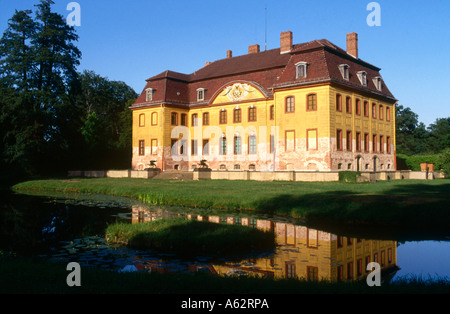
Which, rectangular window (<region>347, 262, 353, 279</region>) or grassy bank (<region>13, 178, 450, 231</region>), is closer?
rectangular window (<region>347, 262, 353, 279</region>)

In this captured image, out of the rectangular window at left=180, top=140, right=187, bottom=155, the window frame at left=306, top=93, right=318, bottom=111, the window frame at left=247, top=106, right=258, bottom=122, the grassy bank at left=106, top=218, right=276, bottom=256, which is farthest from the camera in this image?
the rectangular window at left=180, top=140, right=187, bottom=155

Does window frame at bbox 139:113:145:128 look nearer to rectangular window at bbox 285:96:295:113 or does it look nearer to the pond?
rectangular window at bbox 285:96:295:113

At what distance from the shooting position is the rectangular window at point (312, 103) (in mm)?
31508

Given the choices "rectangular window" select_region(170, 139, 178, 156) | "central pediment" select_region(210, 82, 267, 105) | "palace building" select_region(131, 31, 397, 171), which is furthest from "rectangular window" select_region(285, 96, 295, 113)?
"rectangular window" select_region(170, 139, 178, 156)

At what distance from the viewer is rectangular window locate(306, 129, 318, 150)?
31328mm

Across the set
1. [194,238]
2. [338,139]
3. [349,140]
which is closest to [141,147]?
[338,139]

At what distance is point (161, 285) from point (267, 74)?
107 feet

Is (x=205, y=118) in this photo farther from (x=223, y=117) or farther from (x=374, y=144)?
(x=374, y=144)

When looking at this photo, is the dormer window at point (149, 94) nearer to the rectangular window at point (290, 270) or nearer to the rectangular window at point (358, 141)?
the rectangular window at point (358, 141)

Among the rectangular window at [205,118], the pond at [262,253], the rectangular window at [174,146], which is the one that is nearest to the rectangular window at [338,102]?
the rectangular window at [205,118]

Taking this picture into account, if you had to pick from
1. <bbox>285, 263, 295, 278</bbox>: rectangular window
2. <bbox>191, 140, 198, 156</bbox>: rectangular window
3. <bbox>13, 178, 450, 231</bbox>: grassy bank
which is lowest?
<bbox>285, 263, 295, 278</bbox>: rectangular window
